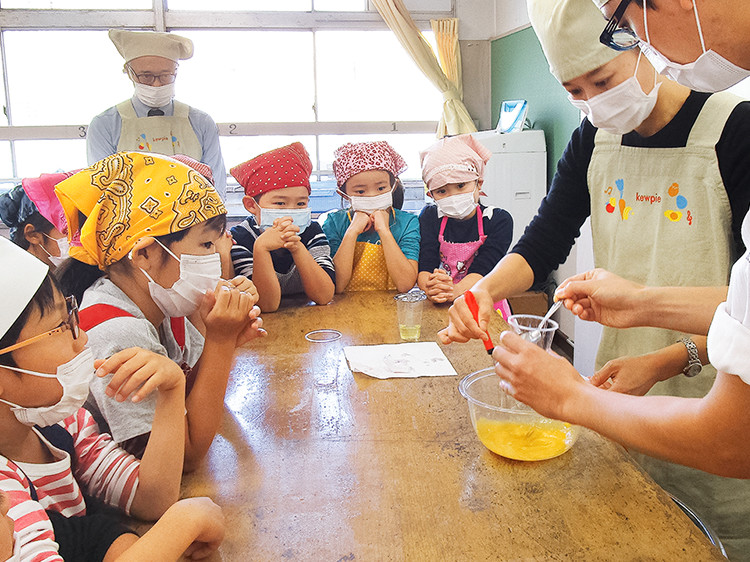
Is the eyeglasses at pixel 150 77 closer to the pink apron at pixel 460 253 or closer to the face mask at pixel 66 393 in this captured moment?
the pink apron at pixel 460 253

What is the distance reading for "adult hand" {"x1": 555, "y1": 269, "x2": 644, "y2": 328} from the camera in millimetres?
1386

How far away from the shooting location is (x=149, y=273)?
144 centimetres

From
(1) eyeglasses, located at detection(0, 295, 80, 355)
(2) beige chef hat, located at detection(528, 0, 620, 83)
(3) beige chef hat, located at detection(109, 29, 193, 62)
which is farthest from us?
(3) beige chef hat, located at detection(109, 29, 193, 62)

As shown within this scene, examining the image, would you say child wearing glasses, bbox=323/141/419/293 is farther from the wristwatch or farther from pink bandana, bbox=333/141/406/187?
the wristwatch

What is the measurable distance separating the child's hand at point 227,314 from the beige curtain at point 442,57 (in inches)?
190

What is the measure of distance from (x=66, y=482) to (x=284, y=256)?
1674 millimetres

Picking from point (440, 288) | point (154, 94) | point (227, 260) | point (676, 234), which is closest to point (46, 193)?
point (227, 260)

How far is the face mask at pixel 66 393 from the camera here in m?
0.95

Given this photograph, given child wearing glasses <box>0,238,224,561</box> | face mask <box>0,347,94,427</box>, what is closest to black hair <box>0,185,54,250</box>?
child wearing glasses <box>0,238,224,561</box>

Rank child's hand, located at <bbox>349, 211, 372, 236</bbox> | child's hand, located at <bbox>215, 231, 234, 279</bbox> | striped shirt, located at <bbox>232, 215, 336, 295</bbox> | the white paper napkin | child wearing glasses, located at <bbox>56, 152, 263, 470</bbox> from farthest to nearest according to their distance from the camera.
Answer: child's hand, located at <bbox>349, 211, 372, 236</bbox>
striped shirt, located at <bbox>232, 215, 336, 295</bbox>
child's hand, located at <bbox>215, 231, 234, 279</bbox>
the white paper napkin
child wearing glasses, located at <bbox>56, 152, 263, 470</bbox>

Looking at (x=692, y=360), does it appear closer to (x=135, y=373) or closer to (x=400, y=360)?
(x=400, y=360)

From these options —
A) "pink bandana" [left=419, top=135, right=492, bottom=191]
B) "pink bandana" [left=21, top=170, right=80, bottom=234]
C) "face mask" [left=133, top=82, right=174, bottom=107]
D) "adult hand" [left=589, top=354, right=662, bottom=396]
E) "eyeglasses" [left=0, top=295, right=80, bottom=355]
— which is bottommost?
"adult hand" [left=589, top=354, right=662, bottom=396]

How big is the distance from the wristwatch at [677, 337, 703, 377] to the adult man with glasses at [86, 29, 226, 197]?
3.12m

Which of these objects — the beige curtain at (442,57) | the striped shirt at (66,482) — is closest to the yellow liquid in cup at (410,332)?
the striped shirt at (66,482)
